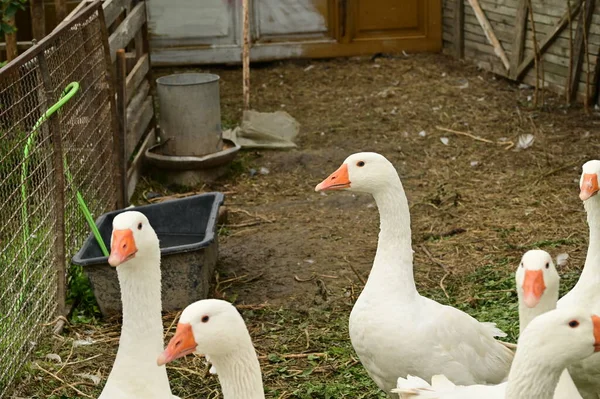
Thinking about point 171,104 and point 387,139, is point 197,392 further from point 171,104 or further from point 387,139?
point 387,139

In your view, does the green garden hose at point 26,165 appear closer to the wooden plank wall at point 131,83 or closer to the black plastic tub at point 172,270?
the black plastic tub at point 172,270

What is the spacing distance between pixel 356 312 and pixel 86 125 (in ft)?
10.6

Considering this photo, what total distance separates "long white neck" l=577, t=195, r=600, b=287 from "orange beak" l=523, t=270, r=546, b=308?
0.65 meters

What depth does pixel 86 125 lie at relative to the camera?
7102mm

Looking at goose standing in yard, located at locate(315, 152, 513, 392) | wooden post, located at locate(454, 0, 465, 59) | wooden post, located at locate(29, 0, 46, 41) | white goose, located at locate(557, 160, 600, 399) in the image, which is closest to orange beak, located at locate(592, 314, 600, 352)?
white goose, located at locate(557, 160, 600, 399)

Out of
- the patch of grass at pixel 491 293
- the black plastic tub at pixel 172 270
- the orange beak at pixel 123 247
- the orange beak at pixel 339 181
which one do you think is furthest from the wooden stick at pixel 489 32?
the orange beak at pixel 123 247

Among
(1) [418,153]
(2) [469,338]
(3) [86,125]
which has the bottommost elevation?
(1) [418,153]

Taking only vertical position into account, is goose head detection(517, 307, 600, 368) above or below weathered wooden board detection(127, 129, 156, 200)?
above

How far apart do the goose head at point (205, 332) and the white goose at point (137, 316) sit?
615mm

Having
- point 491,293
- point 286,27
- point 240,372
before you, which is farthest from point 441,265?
point 286,27

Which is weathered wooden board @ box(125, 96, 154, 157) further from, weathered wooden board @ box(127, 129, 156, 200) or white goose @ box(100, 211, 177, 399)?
white goose @ box(100, 211, 177, 399)

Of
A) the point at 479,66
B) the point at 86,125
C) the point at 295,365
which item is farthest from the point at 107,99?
the point at 479,66

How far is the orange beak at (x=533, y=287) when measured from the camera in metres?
4.12

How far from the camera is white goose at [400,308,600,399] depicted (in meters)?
3.33
